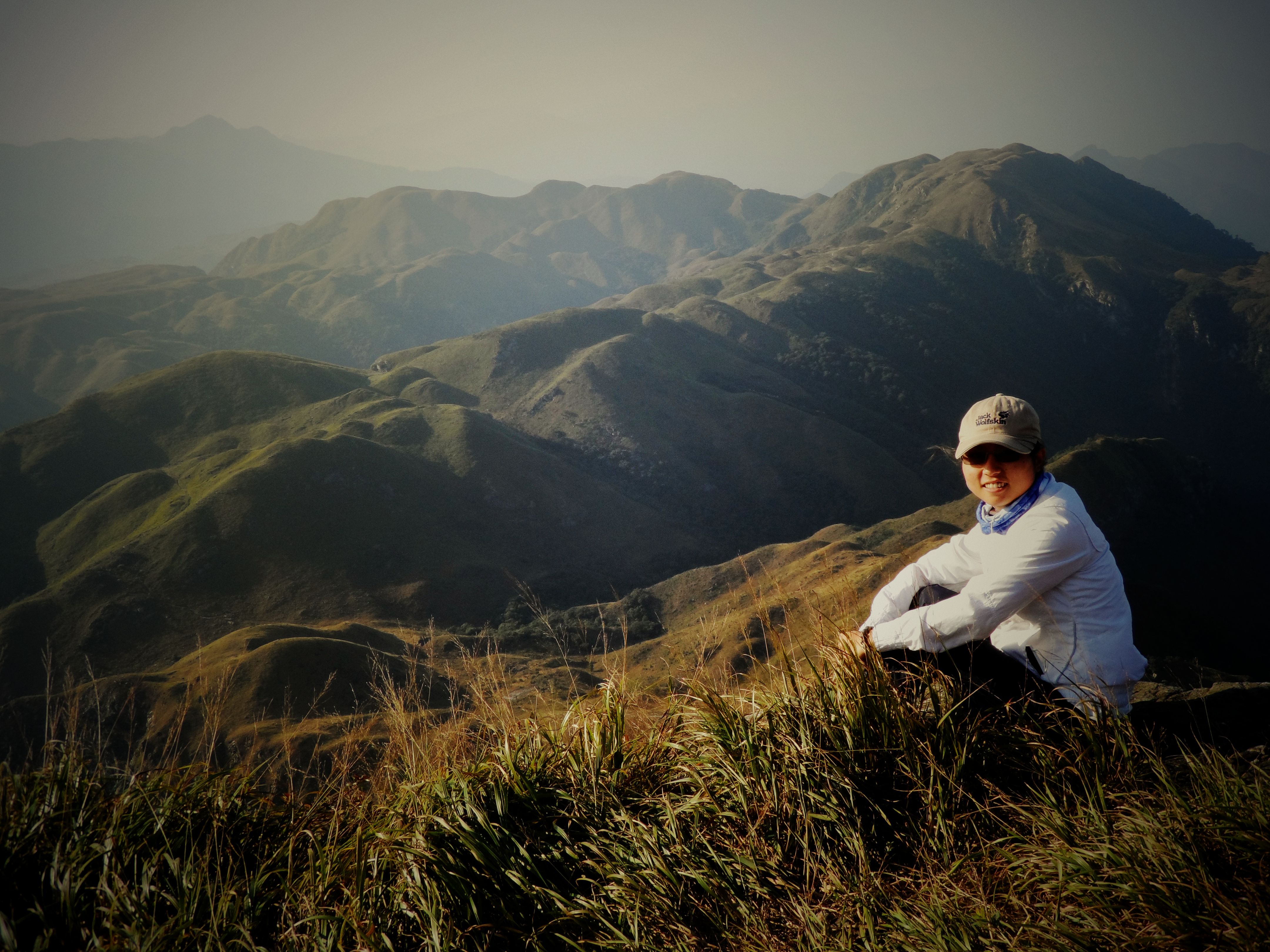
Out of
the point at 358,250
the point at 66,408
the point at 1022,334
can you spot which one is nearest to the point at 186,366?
the point at 66,408

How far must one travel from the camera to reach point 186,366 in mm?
60812

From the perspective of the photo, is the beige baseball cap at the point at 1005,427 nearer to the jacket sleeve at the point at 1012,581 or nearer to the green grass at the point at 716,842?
the jacket sleeve at the point at 1012,581

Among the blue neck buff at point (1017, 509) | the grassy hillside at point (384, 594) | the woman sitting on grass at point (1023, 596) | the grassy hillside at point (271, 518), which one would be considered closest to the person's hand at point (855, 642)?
the woman sitting on grass at point (1023, 596)

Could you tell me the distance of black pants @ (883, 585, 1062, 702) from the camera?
3.04 metres

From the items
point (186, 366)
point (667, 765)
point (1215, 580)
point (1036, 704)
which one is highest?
point (1036, 704)

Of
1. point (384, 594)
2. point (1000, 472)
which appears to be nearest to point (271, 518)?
point (384, 594)

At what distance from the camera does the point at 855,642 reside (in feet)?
10.6

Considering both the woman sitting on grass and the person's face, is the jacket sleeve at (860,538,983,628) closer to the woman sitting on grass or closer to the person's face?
the woman sitting on grass

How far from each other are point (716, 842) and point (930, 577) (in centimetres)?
166

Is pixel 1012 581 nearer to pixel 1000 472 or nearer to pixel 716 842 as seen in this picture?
pixel 1000 472

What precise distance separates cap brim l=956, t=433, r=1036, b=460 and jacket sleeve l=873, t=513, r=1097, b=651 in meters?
0.31

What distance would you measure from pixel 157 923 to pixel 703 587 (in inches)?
1361

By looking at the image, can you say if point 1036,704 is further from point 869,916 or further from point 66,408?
point 66,408

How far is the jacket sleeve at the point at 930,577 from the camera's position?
322 centimetres
